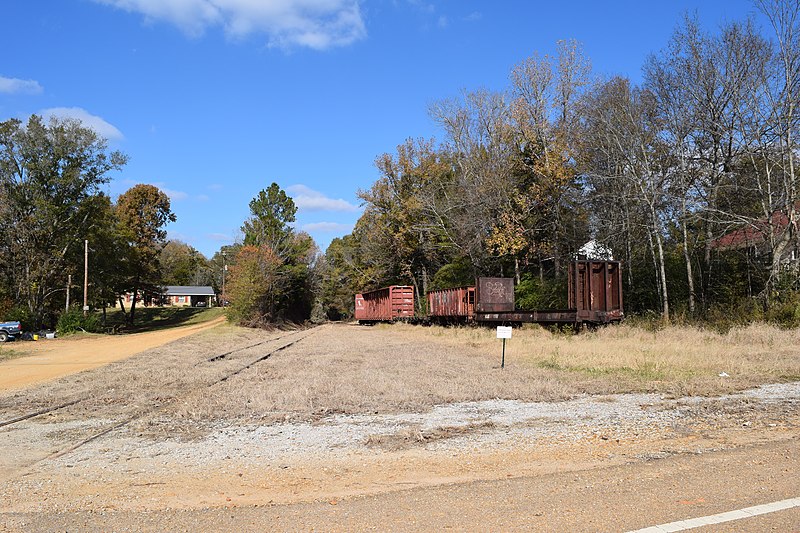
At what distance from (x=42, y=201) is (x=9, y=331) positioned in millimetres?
10931


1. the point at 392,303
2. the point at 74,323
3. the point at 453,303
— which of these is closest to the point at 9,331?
the point at 74,323

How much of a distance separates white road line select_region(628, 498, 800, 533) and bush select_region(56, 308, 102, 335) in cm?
3606

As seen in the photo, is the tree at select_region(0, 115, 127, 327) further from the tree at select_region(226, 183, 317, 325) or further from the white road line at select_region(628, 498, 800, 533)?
the white road line at select_region(628, 498, 800, 533)

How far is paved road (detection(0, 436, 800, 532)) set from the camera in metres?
4.45

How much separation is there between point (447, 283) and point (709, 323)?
26934mm

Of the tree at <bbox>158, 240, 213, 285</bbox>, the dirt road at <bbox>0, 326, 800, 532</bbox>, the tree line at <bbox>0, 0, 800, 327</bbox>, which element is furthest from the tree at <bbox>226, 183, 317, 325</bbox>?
the tree at <bbox>158, 240, 213, 285</bbox>

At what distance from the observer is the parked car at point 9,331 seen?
1161 inches

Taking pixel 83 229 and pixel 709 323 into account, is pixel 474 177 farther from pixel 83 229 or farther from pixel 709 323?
pixel 83 229

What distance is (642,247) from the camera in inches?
1238

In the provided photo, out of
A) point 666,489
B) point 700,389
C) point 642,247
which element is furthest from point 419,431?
point 642,247

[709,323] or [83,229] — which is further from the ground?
[83,229]

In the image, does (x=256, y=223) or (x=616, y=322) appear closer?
(x=616, y=322)

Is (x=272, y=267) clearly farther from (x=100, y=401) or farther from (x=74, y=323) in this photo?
(x=100, y=401)

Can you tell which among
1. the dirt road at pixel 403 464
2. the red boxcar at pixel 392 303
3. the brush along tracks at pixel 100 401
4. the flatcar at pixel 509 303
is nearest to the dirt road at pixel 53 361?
the brush along tracks at pixel 100 401
